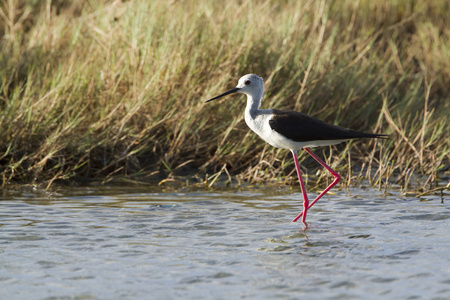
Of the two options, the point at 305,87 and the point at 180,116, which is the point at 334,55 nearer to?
the point at 305,87

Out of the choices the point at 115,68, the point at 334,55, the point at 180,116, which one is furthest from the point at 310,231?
the point at 334,55

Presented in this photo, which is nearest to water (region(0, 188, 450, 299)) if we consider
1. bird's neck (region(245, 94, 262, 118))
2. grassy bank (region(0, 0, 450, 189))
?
grassy bank (region(0, 0, 450, 189))

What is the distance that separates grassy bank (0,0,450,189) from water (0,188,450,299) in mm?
502

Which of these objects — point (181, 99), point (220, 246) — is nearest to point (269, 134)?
point (220, 246)

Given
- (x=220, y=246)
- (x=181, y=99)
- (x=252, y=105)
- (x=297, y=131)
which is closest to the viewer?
(x=220, y=246)

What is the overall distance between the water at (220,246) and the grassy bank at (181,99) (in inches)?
19.8

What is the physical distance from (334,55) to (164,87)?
2.16m

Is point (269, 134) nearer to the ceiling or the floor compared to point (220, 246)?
nearer to the ceiling

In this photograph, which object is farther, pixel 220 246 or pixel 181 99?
pixel 181 99

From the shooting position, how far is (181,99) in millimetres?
6621

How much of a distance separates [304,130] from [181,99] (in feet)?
6.08

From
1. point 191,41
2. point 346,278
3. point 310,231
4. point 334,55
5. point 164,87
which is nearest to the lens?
point 346,278

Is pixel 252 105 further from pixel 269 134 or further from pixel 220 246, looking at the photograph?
pixel 220 246

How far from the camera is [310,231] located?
15.6 ft
